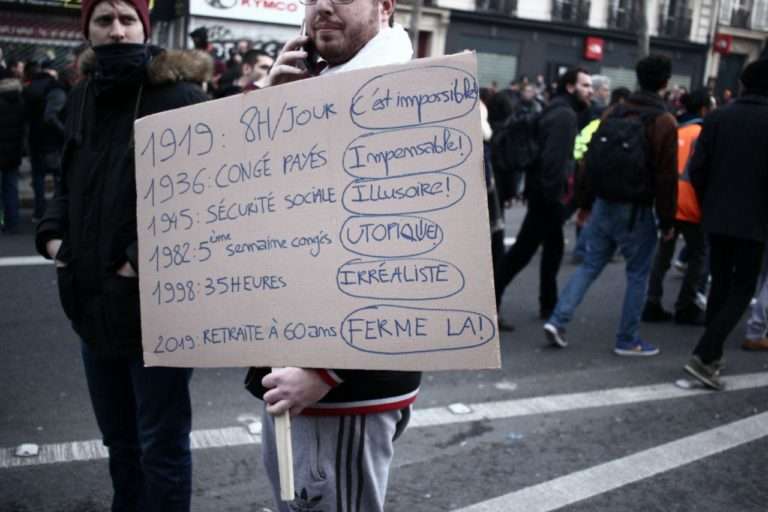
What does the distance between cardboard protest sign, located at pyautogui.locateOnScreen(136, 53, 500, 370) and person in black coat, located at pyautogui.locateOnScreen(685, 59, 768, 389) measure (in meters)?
3.56

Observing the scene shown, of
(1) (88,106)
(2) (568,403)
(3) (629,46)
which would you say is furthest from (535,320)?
(3) (629,46)

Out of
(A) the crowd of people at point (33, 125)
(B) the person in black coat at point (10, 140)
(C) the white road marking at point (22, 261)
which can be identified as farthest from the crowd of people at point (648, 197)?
(B) the person in black coat at point (10, 140)

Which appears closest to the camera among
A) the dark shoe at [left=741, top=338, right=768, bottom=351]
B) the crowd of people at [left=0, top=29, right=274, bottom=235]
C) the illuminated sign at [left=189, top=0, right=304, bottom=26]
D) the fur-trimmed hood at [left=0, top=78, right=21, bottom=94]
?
the dark shoe at [left=741, top=338, right=768, bottom=351]

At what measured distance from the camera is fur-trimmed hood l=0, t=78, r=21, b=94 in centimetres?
924

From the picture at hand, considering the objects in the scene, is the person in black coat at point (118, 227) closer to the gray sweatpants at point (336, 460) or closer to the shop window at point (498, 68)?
the gray sweatpants at point (336, 460)

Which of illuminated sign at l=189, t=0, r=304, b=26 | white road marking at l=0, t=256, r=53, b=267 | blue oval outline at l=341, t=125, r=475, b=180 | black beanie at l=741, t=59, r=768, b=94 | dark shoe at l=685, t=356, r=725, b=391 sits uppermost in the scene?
illuminated sign at l=189, t=0, r=304, b=26

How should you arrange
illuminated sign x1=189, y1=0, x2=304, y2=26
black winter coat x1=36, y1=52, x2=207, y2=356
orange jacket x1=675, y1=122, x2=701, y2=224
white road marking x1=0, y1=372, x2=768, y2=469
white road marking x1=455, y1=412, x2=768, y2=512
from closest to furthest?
black winter coat x1=36, y1=52, x2=207, y2=356 → white road marking x1=455, y1=412, x2=768, y2=512 → white road marking x1=0, y1=372, x2=768, y2=469 → orange jacket x1=675, y1=122, x2=701, y2=224 → illuminated sign x1=189, y1=0, x2=304, y2=26

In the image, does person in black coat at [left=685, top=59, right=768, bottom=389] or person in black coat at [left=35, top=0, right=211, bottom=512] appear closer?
person in black coat at [left=35, top=0, right=211, bottom=512]

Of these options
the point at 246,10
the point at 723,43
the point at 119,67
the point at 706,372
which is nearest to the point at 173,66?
the point at 119,67

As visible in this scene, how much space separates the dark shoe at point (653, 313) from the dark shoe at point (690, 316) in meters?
0.11

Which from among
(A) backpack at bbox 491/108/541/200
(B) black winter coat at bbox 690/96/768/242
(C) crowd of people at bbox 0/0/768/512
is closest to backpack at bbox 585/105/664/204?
(C) crowd of people at bbox 0/0/768/512

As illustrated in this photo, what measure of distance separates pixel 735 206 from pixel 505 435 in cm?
197

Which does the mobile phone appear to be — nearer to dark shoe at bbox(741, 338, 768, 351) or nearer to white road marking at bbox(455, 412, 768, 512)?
white road marking at bbox(455, 412, 768, 512)

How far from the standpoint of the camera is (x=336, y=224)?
6.12 ft
